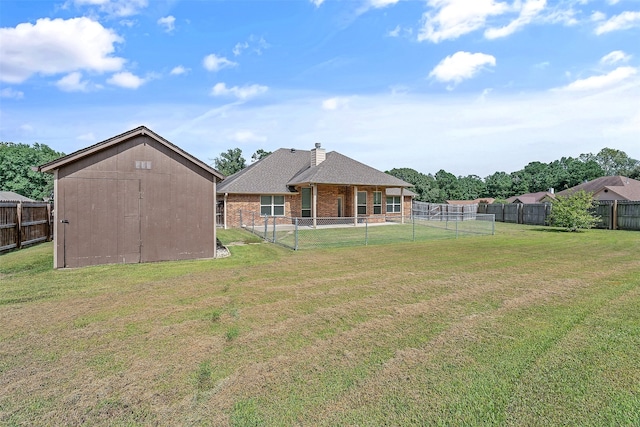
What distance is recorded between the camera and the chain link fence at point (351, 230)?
1482 centimetres

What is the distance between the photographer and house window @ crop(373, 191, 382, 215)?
24844 mm

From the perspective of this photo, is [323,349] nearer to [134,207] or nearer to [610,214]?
[134,207]

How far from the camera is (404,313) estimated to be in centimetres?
504

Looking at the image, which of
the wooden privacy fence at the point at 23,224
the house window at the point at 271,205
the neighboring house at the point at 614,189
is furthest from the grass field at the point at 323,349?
the neighboring house at the point at 614,189

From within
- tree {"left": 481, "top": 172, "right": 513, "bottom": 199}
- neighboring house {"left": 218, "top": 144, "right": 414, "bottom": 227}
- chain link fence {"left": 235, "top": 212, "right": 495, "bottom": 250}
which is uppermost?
tree {"left": 481, "top": 172, "right": 513, "bottom": 199}

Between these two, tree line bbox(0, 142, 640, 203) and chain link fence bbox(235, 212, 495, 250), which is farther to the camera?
tree line bbox(0, 142, 640, 203)

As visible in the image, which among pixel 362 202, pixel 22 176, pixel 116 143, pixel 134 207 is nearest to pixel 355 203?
pixel 362 202

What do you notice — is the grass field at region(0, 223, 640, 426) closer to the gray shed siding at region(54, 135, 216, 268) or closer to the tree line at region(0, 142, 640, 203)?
the gray shed siding at region(54, 135, 216, 268)

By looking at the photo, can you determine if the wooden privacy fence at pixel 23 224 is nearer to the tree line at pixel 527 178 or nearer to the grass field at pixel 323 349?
the grass field at pixel 323 349

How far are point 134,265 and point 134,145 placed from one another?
343 cm

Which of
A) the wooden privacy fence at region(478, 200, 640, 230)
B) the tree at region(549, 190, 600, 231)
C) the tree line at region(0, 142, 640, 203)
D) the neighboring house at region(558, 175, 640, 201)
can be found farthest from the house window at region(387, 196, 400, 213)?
the tree line at region(0, 142, 640, 203)

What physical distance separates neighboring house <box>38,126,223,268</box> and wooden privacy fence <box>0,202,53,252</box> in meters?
3.92

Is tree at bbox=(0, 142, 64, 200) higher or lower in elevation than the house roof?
higher

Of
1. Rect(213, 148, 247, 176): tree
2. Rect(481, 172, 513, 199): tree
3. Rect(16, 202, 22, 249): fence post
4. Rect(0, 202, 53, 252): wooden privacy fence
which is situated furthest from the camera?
Rect(481, 172, 513, 199): tree
